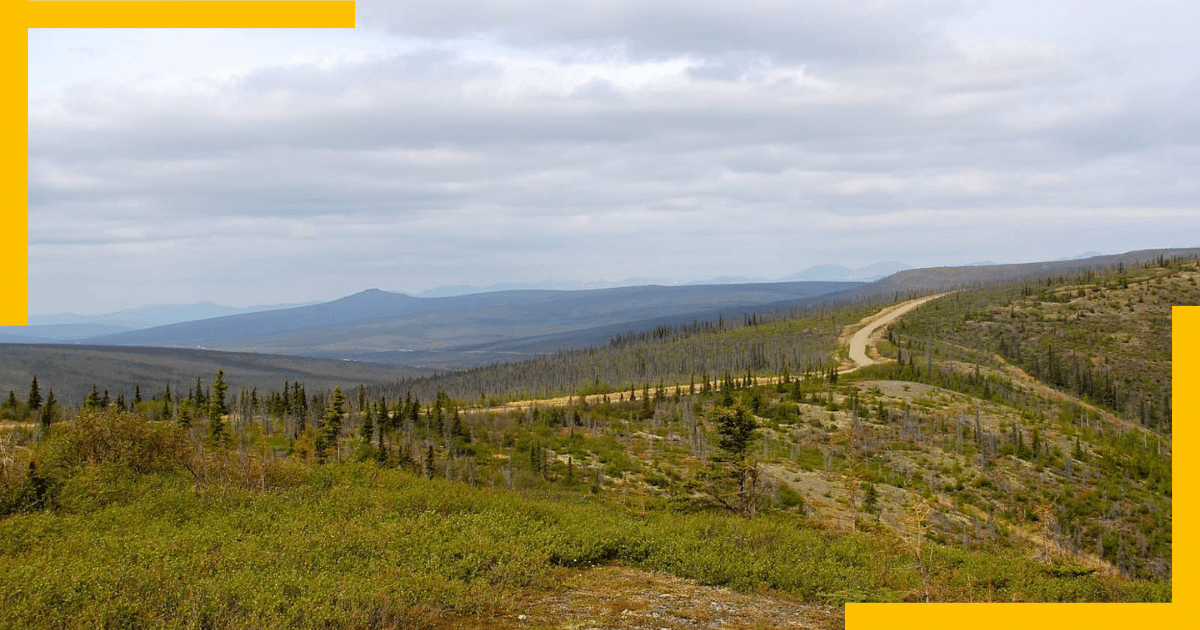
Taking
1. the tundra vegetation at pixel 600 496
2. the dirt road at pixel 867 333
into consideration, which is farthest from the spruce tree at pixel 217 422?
the dirt road at pixel 867 333

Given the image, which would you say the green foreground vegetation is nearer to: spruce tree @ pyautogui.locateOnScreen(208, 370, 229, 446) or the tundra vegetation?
the tundra vegetation

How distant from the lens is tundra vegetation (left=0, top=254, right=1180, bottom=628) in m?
17.7

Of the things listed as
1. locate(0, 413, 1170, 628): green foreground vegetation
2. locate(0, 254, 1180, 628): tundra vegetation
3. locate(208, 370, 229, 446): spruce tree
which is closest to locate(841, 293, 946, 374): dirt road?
locate(0, 254, 1180, 628): tundra vegetation

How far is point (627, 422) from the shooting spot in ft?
248

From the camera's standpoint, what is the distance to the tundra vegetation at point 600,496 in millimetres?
17719

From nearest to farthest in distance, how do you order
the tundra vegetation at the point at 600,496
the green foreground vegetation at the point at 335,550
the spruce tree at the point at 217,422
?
1. the green foreground vegetation at the point at 335,550
2. the tundra vegetation at the point at 600,496
3. the spruce tree at the point at 217,422

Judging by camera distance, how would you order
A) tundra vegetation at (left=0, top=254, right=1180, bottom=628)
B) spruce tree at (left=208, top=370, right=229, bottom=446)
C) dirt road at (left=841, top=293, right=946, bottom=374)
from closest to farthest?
tundra vegetation at (left=0, top=254, right=1180, bottom=628) < spruce tree at (left=208, top=370, right=229, bottom=446) < dirt road at (left=841, top=293, right=946, bottom=374)

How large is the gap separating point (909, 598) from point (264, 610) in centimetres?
1388

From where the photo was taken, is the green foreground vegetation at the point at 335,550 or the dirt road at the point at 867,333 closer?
the green foreground vegetation at the point at 335,550

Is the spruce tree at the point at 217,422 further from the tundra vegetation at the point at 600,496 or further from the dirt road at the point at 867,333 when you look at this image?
the dirt road at the point at 867,333

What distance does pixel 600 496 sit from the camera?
43688mm

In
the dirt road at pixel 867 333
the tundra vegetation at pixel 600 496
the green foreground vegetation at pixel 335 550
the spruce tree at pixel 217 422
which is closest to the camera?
the green foreground vegetation at pixel 335 550

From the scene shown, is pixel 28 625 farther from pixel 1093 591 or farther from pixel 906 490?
pixel 906 490

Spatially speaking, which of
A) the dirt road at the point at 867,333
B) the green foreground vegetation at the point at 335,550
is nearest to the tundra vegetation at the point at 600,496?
the green foreground vegetation at the point at 335,550
